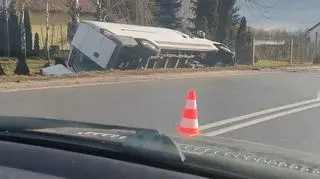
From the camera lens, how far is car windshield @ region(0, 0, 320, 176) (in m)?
11.2

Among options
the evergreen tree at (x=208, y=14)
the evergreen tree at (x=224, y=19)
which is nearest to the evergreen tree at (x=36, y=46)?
the evergreen tree at (x=208, y=14)

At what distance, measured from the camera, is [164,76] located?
24.9 metres

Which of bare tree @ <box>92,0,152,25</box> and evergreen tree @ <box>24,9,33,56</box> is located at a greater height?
bare tree @ <box>92,0,152,25</box>

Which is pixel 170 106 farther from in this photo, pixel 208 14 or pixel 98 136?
pixel 208 14

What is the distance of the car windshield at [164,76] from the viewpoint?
11230 mm

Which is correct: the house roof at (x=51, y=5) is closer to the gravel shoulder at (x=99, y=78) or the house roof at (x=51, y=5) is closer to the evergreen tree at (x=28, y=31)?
the evergreen tree at (x=28, y=31)

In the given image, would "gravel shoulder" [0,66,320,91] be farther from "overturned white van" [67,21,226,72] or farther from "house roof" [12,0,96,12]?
"house roof" [12,0,96,12]

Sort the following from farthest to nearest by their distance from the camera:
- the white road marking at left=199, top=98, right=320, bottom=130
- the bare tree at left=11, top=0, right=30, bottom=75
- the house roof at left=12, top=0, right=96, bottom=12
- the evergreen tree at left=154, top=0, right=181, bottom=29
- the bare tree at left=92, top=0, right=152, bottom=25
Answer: the evergreen tree at left=154, top=0, right=181, bottom=29 < the house roof at left=12, top=0, right=96, bottom=12 < the bare tree at left=92, top=0, right=152, bottom=25 < the bare tree at left=11, top=0, right=30, bottom=75 < the white road marking at left=199, top=98, right=320, bottom=130

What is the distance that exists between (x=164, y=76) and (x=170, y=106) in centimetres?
1089

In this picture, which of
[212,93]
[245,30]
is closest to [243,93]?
[212,93]

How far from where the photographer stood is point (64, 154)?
2225 mm

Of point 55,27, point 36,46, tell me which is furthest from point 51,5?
point 55,27

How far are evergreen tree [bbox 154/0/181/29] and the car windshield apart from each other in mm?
89

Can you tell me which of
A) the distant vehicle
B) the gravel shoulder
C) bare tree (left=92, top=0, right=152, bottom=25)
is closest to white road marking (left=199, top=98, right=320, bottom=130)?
the gravel shoulder
